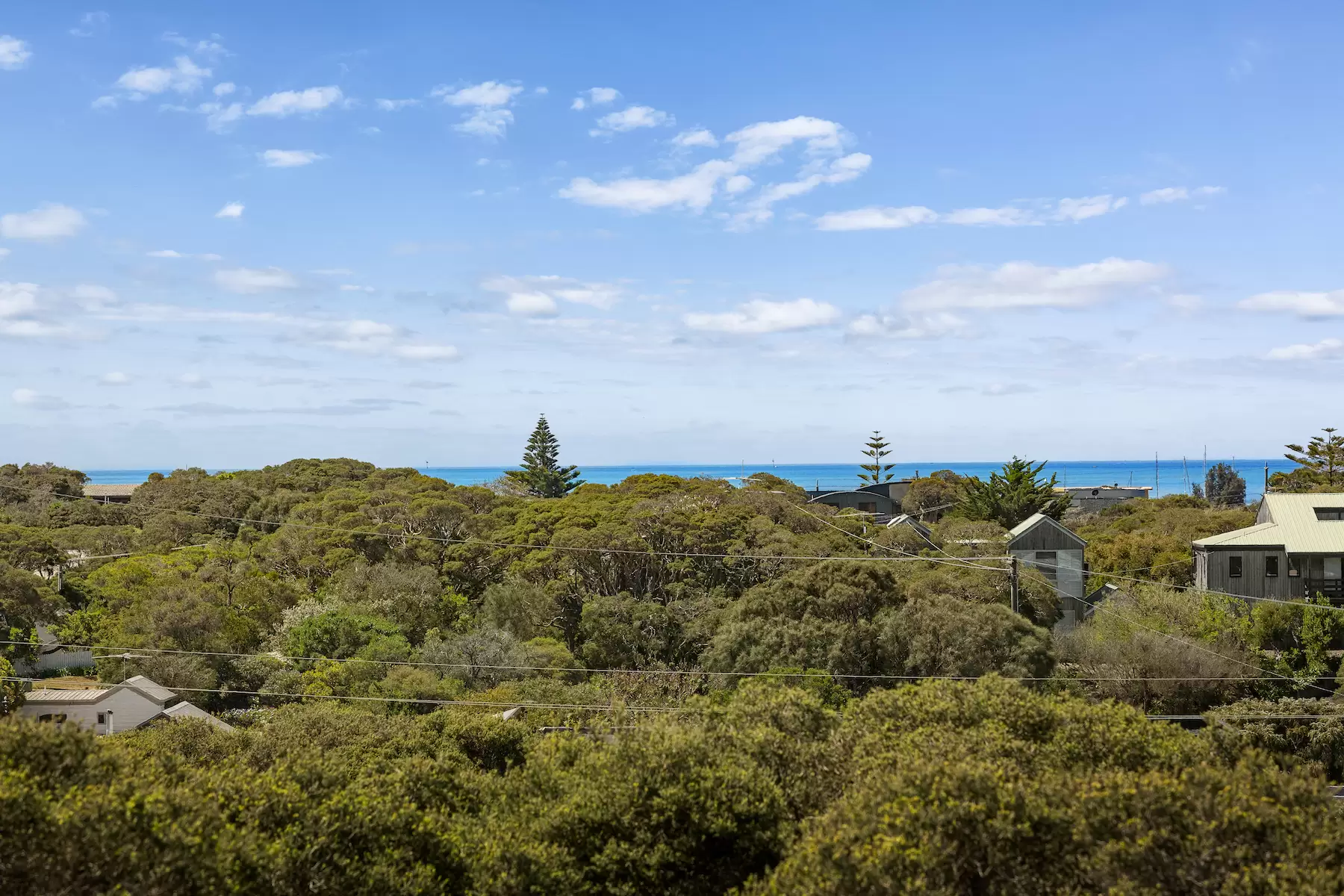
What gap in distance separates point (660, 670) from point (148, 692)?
11.7 m

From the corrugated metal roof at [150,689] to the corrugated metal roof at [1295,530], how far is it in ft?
92.3

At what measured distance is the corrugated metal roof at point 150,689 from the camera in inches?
894

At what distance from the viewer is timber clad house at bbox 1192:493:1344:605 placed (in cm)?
2903

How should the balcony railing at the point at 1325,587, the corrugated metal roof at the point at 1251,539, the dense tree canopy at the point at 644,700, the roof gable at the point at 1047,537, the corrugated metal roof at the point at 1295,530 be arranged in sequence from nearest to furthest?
the dense tree canopy at the point at 644,700
the balcony railing at the point at 1325,587
the corrugated metal roof at the point at 1295,530
the corrugated metal roof at the point at 1251,539
the roof gable at the point at 1047,537

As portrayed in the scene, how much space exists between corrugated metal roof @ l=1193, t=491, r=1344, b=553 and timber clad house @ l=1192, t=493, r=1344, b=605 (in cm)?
2

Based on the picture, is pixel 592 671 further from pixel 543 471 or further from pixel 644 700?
pixel 543 471

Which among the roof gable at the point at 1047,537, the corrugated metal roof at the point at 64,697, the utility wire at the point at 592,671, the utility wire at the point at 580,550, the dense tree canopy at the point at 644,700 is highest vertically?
the roof gable at the point at 1047,537

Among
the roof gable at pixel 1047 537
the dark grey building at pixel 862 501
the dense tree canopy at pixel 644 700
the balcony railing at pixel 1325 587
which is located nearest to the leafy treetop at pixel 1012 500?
the dense tree canopy at pixel 644 700

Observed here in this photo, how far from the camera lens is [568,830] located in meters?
9.42

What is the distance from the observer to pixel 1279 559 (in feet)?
96.1

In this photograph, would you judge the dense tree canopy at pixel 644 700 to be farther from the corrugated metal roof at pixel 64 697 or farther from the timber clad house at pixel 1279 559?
the timber clad house at pixel 1279 559

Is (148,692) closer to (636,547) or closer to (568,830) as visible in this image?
(636,547)

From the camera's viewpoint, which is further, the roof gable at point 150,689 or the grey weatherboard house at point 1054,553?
the grey weatherboard house at point 1054,553

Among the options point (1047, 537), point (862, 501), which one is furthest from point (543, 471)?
point (1047, 537)
